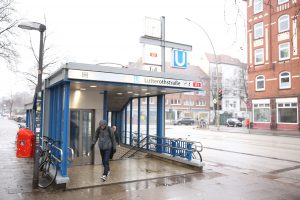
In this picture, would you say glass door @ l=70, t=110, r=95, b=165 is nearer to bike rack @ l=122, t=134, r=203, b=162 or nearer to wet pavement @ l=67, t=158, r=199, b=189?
wet pavement @ l=67, t=158, r=199, b=189

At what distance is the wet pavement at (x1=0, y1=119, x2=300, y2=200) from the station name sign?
2.86m

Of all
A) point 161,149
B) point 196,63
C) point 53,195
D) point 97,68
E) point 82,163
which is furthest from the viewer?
point 196,63

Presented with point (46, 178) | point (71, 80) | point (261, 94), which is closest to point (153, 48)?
point (71, 80)

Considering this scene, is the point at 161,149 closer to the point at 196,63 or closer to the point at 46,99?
the point at 46,99

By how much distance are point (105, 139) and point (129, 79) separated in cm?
193

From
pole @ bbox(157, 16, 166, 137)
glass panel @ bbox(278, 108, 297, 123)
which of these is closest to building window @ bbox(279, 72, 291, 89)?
glass panel @ bbox(278, 108, 297, 123)

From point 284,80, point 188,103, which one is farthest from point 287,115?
point 188,103

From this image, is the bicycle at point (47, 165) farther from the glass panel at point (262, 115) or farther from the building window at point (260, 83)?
the building window at point (260, 83)

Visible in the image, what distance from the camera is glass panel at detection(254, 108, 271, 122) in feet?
112

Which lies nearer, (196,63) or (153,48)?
(153,48)

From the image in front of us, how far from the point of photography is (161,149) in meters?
11.6

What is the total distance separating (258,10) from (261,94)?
10.6 m

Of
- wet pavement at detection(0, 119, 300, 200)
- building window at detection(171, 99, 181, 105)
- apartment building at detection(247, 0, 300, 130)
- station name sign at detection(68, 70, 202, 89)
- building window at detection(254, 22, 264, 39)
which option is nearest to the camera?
wet pavement at detection(0, 119, 300, 200)

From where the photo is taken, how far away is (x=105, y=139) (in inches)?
322
